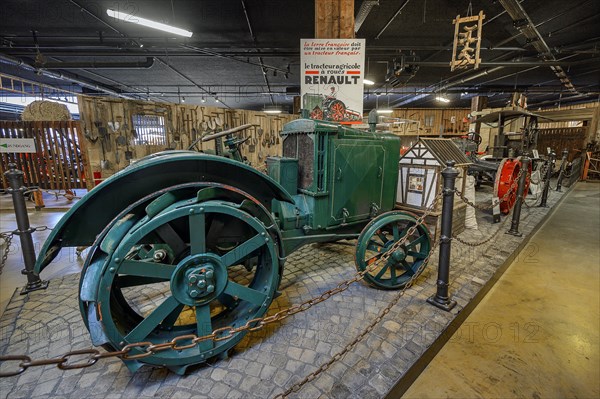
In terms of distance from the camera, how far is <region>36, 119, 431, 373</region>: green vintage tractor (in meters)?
1.50

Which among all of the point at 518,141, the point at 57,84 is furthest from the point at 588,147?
the point at 57,84

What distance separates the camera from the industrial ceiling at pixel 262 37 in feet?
19.3

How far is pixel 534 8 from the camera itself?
5.97m

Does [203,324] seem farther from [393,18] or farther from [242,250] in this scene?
[393,18]

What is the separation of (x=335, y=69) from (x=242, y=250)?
350cm

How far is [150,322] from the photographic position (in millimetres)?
1579

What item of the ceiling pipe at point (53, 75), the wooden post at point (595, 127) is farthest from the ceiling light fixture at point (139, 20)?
the wooden post at point (595, 127)

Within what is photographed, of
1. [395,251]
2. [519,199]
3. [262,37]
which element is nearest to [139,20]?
[262,37]

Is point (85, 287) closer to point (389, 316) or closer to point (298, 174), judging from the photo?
point (298, 174)

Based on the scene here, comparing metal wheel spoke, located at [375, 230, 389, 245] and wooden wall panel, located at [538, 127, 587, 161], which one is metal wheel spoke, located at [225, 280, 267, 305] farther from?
wooden wall panel, located at [538, 127, 587, 161]

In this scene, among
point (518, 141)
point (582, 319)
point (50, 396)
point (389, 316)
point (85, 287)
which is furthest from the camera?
point (518, 141)

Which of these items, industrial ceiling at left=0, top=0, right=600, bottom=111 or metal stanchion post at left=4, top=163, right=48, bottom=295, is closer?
metal stanchion post at left=4, top=163, right=48, bottom=295

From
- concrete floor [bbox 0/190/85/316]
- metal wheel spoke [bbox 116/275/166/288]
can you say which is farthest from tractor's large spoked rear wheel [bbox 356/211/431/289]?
concrete floor [bbox 0/190/85/316]

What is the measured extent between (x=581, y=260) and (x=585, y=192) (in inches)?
303
